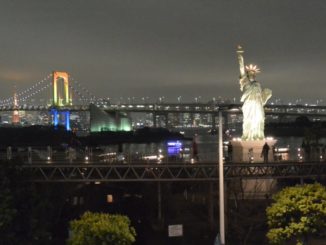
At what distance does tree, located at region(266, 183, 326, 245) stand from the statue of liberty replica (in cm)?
1307

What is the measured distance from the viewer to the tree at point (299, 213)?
20469mm

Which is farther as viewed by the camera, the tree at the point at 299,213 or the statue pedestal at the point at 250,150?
the statue pedestal at the point at 250,150

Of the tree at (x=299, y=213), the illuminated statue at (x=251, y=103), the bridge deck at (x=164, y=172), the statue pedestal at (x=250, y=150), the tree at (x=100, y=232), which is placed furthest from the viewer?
the illuminated statue at (x=251, y=103)

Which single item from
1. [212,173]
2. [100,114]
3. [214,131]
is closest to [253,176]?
[212,173]

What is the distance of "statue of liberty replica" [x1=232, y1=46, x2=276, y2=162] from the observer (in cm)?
3456

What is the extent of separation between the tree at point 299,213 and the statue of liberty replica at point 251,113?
42.9 ft

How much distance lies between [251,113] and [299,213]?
14778 mm

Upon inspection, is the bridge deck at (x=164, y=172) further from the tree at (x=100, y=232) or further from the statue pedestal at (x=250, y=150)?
the tree at (x=100, y=232)

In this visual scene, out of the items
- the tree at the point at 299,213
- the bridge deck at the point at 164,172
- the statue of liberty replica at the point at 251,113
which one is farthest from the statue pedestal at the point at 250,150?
the tree at the point at 299,213

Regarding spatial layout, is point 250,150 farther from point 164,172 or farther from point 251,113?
point 164,172

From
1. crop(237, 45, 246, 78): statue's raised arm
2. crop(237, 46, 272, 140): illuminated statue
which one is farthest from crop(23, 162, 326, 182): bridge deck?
crop(237, 45, 246, 78): statue's raised arm

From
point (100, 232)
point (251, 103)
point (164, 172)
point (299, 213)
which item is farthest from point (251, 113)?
point (100, 232)

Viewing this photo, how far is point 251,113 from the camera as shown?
3503 cm

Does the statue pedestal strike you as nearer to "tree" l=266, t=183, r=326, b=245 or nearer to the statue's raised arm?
the statue's raised arm
